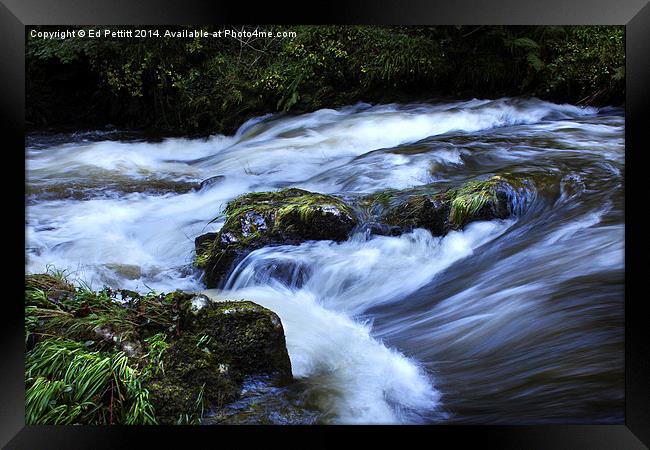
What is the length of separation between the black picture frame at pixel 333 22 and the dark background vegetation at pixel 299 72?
74 millimetres

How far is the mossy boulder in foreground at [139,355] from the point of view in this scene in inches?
117

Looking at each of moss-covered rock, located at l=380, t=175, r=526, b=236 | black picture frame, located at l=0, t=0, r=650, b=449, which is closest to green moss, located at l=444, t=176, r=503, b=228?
moss-covered rock, located at l=380, t=175, r=526, b=236

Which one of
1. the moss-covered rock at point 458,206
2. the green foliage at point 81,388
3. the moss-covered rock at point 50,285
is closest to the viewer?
the green foliage at point 81,388

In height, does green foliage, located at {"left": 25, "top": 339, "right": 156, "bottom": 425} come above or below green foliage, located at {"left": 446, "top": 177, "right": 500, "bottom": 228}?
below

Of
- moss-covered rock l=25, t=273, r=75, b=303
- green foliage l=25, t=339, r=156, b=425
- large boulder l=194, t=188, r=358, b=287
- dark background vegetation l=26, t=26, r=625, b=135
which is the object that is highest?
dark background vegetation l=26, t=26, r=625, b=135

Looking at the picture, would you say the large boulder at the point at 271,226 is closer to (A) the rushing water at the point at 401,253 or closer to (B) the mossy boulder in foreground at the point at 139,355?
(A) the rushing water at the point at 401,253

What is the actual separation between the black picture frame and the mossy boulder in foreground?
0.27 feet

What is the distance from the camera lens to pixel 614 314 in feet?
10.0

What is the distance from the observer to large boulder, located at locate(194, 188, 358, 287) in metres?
3.23

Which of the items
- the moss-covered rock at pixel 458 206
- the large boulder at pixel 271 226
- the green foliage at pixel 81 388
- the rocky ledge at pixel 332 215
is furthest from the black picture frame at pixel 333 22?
the large boulder at pixel 271 226

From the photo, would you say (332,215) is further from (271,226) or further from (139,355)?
(139,355)

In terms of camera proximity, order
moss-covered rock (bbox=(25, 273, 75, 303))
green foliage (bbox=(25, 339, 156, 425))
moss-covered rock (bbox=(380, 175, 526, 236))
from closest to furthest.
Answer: green foliage (bbox=(25, 339, 156, 425)) < moss-covered rock (bbox=(25, 273, 75, 303)) < moss-covered rock (bbox=(380, 175, 526, 236))

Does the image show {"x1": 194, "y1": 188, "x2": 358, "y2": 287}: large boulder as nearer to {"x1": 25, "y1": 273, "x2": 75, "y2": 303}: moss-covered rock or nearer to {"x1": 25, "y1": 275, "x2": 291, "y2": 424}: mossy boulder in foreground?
{"x1": 25, "y1": 275, "x2": 291, "y2": 424}: mossy boulder in foreground
